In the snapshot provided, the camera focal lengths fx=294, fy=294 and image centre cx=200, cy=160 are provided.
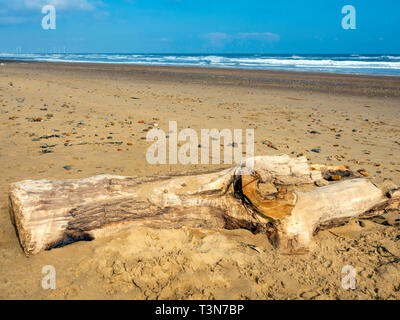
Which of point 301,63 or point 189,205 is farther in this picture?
point 301,63

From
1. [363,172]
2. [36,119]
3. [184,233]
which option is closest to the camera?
[184,233]

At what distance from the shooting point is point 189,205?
117 inches

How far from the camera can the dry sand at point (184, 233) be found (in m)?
2.35

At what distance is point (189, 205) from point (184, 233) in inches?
11.1

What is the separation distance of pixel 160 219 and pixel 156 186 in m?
0.33

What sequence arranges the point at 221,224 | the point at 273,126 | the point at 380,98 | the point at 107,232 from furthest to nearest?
the point at 380,98
the point at 273,126
the point at 221,224
the point at 107,232

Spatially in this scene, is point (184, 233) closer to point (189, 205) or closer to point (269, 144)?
point (189, 205)

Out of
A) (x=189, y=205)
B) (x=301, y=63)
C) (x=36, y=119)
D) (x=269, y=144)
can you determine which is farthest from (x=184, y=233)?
(x=301, y=63)

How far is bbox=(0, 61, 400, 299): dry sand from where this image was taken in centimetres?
235

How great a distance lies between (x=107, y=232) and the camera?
2787 millimetres

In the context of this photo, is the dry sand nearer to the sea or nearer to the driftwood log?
the driftwood log

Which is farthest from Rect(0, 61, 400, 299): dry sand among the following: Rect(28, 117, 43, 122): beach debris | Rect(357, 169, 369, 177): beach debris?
Rect(357, 169, 369, 177): beach debris
